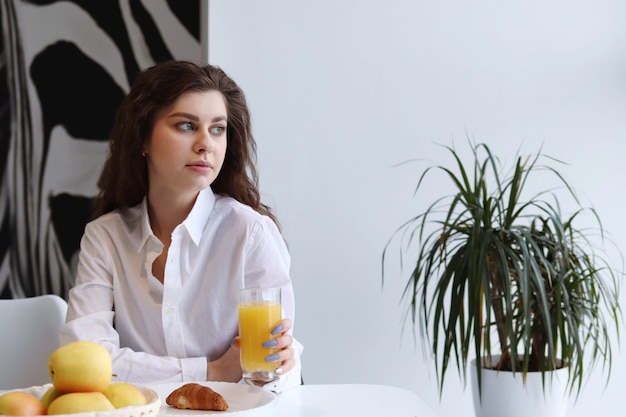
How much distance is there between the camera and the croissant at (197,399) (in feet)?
4.30

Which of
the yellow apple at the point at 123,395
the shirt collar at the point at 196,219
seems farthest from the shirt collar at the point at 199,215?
the yellow apple at the point at 123,395

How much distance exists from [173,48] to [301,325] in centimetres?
114

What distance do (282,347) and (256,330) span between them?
65mm

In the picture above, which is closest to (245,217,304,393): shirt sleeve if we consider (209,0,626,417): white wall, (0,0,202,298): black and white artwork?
(209,0,626,417): white wall

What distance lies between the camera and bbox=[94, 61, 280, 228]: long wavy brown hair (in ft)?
6.59

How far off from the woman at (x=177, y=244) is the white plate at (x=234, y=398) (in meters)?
0.37

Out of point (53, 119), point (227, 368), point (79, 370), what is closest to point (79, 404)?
point (79, 370)

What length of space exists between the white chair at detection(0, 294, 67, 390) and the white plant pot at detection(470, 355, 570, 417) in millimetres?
1378

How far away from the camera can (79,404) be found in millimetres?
958

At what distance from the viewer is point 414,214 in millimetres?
3104

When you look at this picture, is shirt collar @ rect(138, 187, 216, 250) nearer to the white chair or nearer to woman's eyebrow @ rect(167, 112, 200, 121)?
woman's eyebrow @ rect(167, 112, 200, 121)

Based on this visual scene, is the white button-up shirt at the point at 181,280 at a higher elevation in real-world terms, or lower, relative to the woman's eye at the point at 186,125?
lower

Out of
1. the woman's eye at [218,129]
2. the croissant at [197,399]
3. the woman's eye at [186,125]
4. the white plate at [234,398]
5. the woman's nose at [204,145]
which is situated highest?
the woman's eye at [186,125]

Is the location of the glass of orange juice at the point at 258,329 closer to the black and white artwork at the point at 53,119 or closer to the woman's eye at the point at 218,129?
the woman's eye at the point at 218,129
